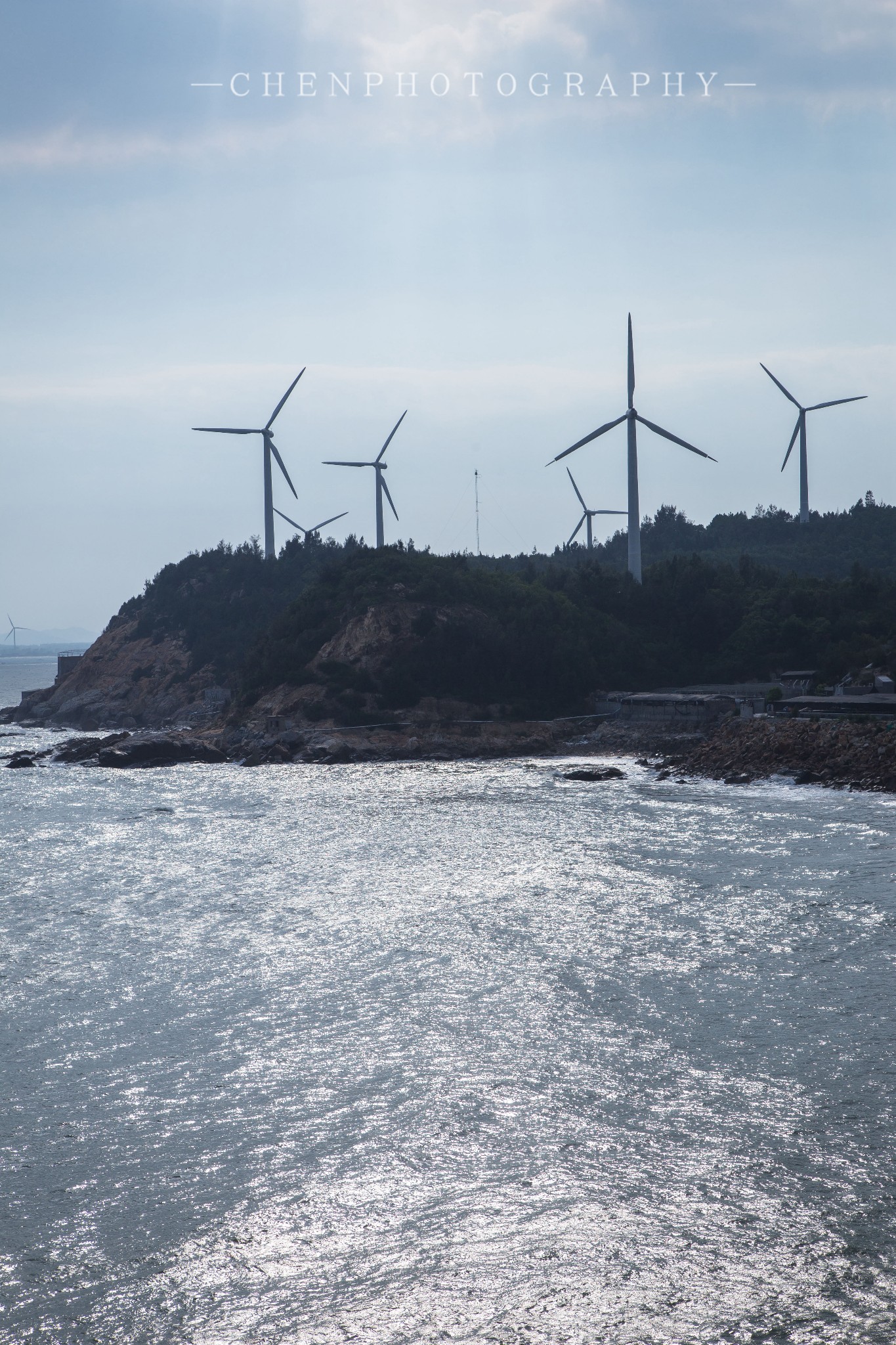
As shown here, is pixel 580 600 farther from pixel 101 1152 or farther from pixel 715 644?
pixel 101 1152

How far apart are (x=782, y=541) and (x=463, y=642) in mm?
106710

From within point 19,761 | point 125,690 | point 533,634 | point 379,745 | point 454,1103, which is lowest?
point 454,1103

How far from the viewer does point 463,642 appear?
294 ft

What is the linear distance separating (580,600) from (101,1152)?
9009cm

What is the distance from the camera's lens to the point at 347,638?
91438 millimetres

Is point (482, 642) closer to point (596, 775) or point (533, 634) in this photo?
point (533, 634)

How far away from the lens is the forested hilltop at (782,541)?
154500mm

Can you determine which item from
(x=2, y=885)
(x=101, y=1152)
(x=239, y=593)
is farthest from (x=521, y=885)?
(x=239, y=593)

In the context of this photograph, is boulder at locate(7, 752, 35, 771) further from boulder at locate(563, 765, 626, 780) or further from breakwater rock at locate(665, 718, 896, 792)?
breakwater rock at locate(665, 718, 896, 792)

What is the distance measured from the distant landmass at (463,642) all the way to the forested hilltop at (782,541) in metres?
40.9

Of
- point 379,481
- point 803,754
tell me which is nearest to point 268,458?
point 379,481

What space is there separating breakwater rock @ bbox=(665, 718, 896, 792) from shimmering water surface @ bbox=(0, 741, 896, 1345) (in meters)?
20.0

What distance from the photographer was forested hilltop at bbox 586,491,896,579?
154500 millimetres

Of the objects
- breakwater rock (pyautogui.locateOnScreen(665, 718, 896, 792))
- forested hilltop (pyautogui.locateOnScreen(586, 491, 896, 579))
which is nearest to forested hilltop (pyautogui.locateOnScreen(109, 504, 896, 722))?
breakwater rock (pyautogui.locateOnScreen(665, 718, 896, 792))
